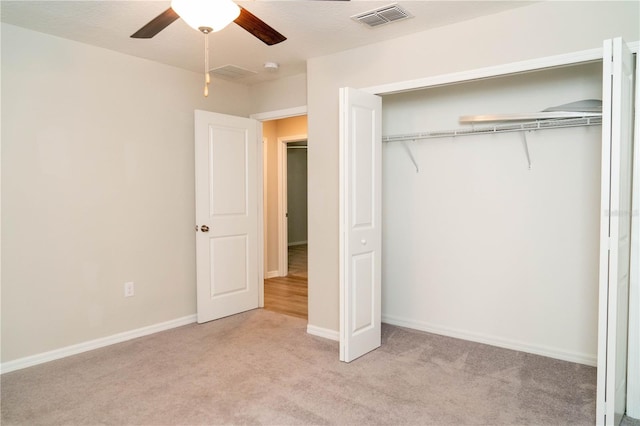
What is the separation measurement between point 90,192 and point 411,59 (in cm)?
288

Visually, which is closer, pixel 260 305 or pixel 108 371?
pixel 108 371

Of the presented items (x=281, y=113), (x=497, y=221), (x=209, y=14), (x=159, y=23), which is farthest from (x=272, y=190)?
(x=209, y=14)

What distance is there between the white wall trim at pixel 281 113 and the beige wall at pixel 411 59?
436 millimetres

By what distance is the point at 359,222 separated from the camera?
3.27 meters

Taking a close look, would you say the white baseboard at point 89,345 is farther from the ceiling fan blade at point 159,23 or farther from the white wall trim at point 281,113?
the ceiling fan blade at point 159,23

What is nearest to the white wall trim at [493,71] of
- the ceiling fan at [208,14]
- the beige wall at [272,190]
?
the ceiling fan at [208,14]

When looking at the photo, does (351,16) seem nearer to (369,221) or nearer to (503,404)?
(369,221)

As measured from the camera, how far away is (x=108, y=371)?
310 centimetres

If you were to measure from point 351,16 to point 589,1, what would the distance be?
1.51m

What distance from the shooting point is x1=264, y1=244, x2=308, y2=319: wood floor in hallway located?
15.6ft

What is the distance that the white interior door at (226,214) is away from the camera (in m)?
4.25

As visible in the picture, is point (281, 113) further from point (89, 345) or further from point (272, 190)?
point (89, 345)

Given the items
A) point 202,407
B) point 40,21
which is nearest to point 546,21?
point 202,407

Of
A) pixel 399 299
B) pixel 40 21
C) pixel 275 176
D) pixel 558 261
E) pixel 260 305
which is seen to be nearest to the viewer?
pixel 40 21
